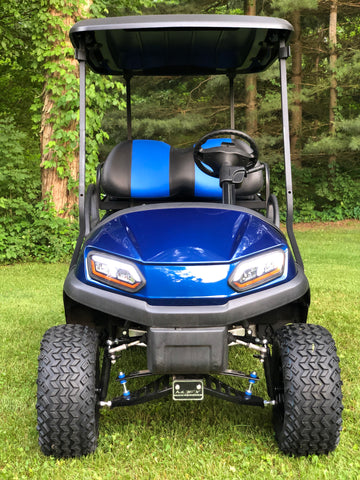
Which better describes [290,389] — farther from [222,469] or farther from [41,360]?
[41,360]

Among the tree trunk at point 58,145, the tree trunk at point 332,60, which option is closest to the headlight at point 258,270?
the tree trunk at point 58,145

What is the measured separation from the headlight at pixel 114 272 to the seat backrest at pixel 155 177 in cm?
107

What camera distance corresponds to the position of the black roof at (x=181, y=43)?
2.45 m

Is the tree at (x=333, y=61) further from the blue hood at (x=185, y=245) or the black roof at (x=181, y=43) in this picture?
the blue hood at (x=185, y=245)

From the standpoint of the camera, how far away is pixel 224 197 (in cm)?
280

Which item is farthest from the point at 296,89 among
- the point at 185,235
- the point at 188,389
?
the point at 188,389

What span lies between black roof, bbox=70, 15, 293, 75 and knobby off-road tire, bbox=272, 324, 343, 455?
4.50ft

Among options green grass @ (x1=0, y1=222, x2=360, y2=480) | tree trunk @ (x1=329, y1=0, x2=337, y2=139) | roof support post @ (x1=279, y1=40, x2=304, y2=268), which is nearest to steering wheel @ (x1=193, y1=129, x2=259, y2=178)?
roof support post @ (x1=279, y1=40, x2=304, y2=268)

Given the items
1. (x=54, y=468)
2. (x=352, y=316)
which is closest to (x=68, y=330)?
(x=54, y=468)

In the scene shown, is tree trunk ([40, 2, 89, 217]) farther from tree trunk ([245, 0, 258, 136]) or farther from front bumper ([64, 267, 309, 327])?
tree trunk ([245, 0, 258, 136])

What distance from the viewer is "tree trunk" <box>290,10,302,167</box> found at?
13669 millimetres

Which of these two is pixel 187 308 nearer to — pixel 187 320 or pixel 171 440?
pixel 187 320

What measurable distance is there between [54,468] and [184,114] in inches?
481

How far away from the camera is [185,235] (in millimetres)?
2172
